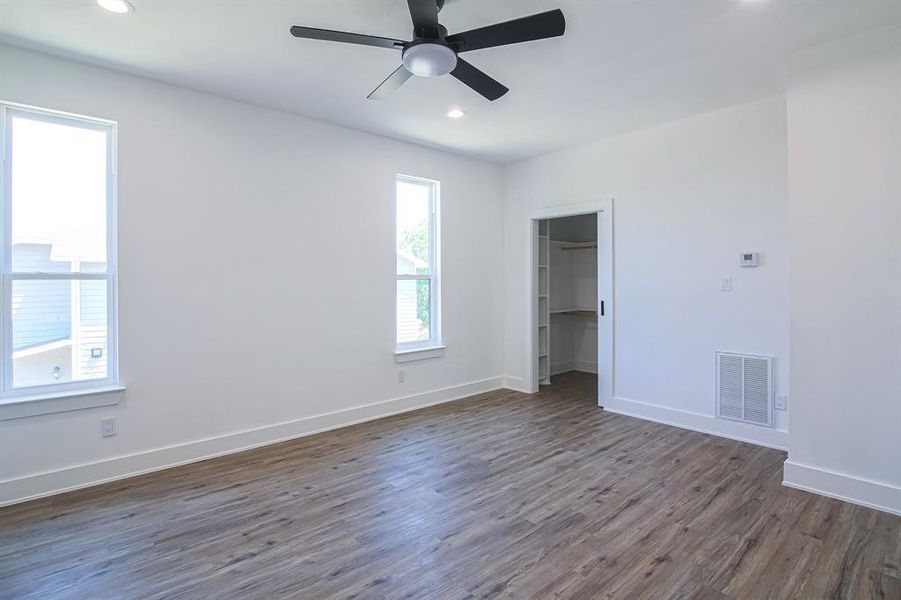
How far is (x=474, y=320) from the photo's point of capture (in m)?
5.47

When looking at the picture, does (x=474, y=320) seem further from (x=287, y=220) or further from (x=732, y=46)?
(x=732, y=46)

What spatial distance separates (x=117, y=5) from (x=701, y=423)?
5.10 m

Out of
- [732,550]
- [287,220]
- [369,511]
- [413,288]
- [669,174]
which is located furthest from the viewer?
[413,288]

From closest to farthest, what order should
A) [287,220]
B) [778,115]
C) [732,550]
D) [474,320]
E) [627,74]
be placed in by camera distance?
[732,550], [627,74], [778,115], [287,220], [474,320]

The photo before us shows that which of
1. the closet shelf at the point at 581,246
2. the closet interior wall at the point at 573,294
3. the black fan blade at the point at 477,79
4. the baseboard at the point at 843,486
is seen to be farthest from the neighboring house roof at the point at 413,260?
the baseboard at the point at 843,486

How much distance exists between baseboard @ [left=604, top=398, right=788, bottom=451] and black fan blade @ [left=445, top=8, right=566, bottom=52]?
348cm

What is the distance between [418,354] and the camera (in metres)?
4.84

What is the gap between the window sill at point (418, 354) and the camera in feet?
15.4

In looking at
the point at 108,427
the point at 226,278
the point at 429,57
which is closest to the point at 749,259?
the point at 429,57

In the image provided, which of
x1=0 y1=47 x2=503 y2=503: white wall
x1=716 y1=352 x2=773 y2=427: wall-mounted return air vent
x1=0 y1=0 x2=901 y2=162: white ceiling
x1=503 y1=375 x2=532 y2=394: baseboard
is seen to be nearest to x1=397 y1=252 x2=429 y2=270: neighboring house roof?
x1=0 y1=47 x2=503 y2=503: white wall

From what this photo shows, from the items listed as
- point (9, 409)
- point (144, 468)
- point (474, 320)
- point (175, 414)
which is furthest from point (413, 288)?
point (9, 409)

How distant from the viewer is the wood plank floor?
2021 millimetres

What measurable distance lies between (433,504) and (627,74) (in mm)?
3190

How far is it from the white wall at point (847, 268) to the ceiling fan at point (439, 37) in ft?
6.49
